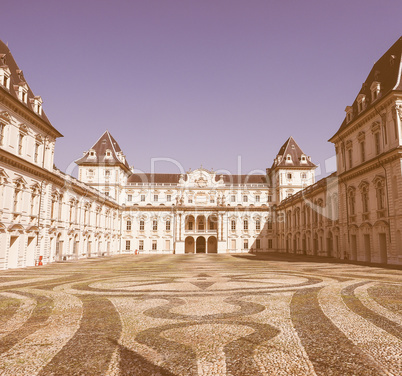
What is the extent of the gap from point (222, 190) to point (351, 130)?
40001 millimetres

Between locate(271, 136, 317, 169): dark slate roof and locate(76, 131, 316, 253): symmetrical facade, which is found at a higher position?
locate(271, 136, 317, 169): dark slate roof

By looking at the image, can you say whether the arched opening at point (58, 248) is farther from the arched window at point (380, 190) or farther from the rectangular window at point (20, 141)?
the arched window at point (380, 190)

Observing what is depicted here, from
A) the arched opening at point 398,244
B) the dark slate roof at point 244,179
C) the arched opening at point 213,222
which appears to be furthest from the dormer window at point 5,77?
the dark slate roof at point 244,179

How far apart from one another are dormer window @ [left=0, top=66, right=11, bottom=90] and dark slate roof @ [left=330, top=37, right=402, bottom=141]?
32948 millimetres

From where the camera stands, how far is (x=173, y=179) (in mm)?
77312

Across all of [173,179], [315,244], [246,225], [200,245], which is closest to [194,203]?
[173,179]

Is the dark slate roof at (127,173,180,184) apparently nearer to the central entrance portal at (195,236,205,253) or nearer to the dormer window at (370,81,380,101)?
the central entrance portal at (195,236,205,253)

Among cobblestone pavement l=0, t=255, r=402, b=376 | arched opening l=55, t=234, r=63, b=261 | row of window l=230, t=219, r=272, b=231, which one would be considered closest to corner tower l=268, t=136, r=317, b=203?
row of window l=230, t=219, r=272, b=231

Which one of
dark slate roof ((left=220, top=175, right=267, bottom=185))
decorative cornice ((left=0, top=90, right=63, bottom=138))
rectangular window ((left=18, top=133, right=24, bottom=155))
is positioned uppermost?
dark slate roof ((left=220, top=175, right=267, bottom=185))

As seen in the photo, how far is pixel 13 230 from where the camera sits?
91.4 ft

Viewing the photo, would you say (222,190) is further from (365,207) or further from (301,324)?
(301,324)

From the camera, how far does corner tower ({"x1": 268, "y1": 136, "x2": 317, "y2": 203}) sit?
71.4m

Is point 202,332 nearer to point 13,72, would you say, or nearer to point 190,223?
point 13,72

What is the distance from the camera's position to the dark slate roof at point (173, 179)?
76688 millimetres
